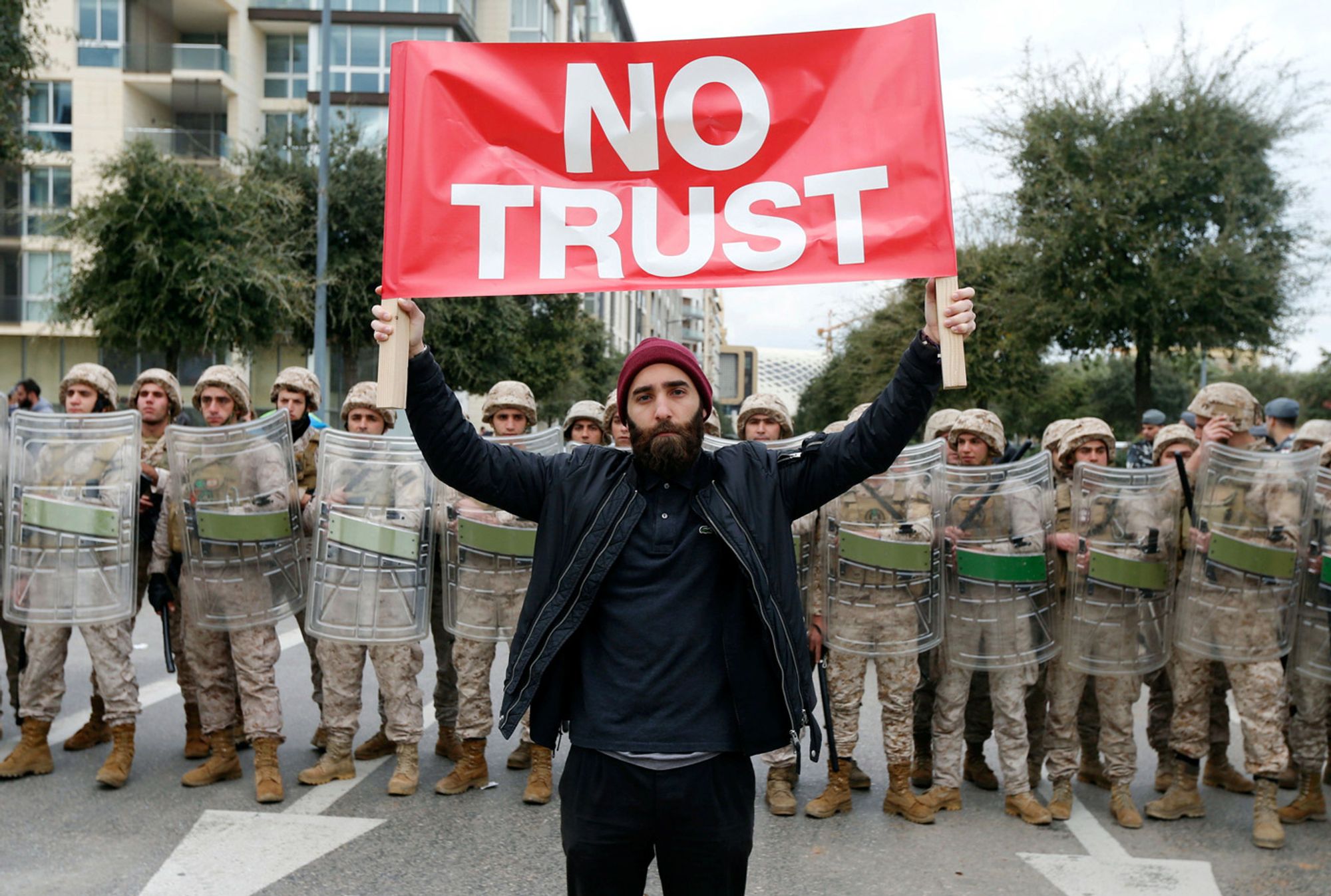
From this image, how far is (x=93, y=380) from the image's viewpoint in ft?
21.7

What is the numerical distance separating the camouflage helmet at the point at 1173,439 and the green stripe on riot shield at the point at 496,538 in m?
3.27

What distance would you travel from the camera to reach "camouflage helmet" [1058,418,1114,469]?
630 cm

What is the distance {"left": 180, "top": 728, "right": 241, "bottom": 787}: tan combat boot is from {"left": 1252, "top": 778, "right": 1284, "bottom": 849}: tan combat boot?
479 centimetres

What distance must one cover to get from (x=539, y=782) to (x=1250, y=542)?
11.5 feet

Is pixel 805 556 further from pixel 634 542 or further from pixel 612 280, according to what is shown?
pixel 634 542

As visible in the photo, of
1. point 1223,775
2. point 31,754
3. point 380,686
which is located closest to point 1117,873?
point 1223,775

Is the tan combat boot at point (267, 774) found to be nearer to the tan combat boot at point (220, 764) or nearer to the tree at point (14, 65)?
the tan combat boot at point (220, 764)

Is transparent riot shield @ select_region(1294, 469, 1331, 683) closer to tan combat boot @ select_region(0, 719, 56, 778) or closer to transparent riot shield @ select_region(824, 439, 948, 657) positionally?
transparent riot shield @ select_region(824, 439, 948, 657)

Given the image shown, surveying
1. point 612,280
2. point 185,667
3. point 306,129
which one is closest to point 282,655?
point 185,667

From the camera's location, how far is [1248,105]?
54.4 feet

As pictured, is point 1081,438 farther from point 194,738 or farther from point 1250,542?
point 194,738

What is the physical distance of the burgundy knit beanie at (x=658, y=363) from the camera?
312cm

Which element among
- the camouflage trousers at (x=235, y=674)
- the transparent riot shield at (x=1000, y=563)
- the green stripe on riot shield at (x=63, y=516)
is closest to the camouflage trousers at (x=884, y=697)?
the transparent riot shield at (x=1000, y=563)

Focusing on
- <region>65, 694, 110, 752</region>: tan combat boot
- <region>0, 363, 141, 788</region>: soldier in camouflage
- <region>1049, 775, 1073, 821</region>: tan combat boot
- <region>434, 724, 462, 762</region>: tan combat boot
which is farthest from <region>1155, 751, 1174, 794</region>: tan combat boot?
<region>65, 694, 110, 752</region>: tan combat boot
